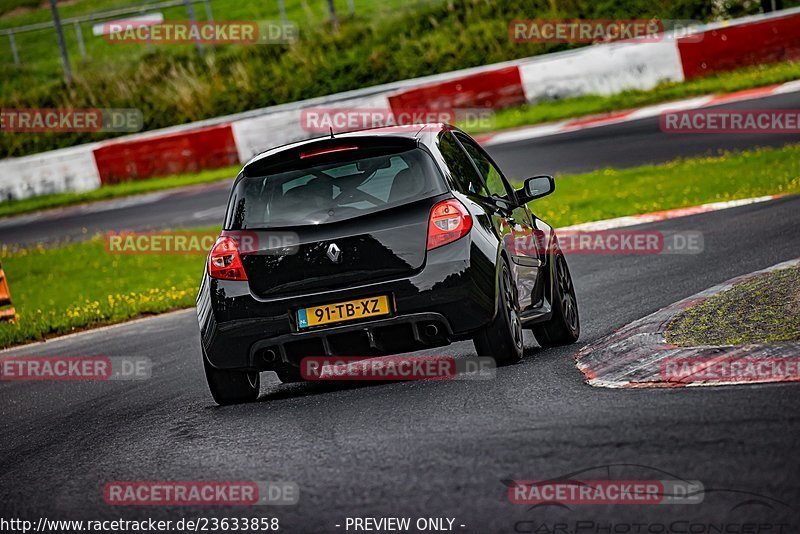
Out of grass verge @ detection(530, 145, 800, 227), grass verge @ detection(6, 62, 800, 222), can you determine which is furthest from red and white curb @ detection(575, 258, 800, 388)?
grass verge @ detection(6, 62, 800, 222)

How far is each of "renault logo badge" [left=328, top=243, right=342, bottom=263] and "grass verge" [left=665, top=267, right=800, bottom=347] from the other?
193 cm

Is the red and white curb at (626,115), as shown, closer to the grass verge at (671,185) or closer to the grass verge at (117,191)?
the grass verge at (671,185)

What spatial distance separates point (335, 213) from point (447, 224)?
642mm

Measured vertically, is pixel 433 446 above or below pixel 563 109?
above

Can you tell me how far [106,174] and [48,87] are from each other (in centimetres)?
842

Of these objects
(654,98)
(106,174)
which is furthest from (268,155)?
(106,174)

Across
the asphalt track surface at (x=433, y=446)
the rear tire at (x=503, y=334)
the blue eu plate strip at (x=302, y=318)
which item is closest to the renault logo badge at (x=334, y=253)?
the blue eu plate strip at (x=302, y=318)

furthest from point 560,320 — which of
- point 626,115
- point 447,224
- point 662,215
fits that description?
point 626,115

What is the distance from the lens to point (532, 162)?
21.7 metres

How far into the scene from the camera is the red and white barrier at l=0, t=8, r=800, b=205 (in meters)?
25.1

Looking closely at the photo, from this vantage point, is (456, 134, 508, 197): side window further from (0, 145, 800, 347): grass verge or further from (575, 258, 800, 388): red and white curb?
(0, 145, 800, 347): grass verge

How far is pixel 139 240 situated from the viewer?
21.0 metres

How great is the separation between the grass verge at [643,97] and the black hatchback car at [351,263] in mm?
16714

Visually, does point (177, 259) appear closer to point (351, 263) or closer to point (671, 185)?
point (671, 185)
